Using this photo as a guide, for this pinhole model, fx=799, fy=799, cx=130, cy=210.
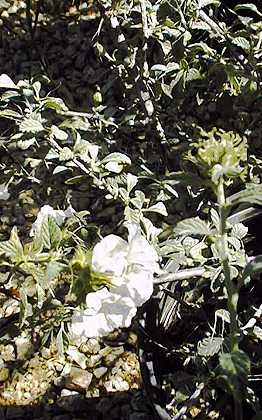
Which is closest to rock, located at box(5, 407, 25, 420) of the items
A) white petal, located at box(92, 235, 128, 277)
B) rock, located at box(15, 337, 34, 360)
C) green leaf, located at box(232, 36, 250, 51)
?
rock, located at box(15, 337, 34, 360)

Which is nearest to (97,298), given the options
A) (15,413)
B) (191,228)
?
(191,228)

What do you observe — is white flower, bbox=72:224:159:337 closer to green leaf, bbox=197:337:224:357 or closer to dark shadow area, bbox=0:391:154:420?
green leaf, bbox=197:337:224:357

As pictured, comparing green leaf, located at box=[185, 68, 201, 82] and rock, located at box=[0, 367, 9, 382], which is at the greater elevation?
green leaf, located at box=[185, 68, 201, 82]

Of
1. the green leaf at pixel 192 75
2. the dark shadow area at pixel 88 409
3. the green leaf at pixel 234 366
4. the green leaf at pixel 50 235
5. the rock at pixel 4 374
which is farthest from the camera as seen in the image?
the rock at pixel 4 374

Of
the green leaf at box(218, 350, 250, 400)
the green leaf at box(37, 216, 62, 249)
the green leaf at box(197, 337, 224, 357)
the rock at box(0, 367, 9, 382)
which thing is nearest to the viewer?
the green leaf at box(218, 350, 250, 400)

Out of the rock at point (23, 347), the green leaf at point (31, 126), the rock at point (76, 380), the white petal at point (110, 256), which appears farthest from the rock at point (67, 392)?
the white petal at point (110, 256)

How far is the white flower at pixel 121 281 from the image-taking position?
1.07m

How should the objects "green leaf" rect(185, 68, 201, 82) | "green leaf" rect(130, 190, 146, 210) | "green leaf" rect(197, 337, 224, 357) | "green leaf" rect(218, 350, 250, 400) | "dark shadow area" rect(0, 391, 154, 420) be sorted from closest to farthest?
1. "green leaf" rect(218, 350, 250, 400)
2. "green leaf" rect(197, 337, 224, 357)
3. "green leaf" rect(130, 190, 146, 210)
4. "green leaf" rect(185, 68, 201, 82)
5. "dark shadow area" rect(0, 391, 154, 420)

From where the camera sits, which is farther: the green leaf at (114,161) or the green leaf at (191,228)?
the green leaf at (114,161)

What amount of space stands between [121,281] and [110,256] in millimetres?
40

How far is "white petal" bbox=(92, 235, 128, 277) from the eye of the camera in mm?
1051

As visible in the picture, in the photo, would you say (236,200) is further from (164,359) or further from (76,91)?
(76,91)

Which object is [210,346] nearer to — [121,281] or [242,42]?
[121,281]

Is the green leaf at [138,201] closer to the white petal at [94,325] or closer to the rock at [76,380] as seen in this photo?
the white petal at [94,325]
